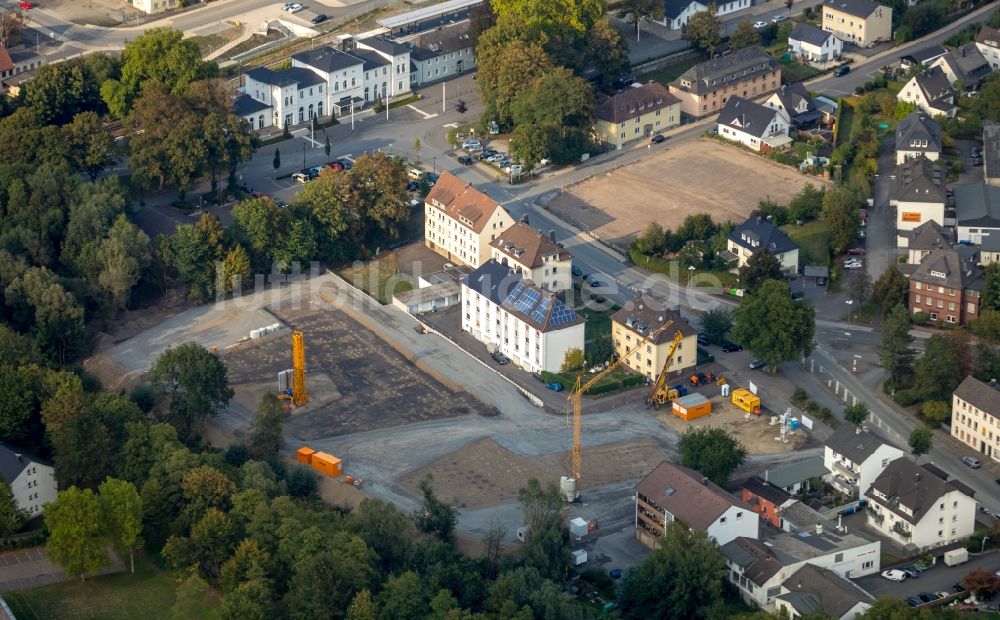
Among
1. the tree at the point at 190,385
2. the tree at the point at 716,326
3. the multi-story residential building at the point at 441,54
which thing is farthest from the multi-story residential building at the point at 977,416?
the multi-story residential building at the point at 441,54

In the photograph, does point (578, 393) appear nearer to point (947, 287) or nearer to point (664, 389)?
point (664, 389)

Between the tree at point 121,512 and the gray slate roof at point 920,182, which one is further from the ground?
the gray slate roof at point 920,182

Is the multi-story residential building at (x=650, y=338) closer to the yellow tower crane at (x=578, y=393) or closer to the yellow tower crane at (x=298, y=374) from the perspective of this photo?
the yellow tower crane at (x=578, y=393)

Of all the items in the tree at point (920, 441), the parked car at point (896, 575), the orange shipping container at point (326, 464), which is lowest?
the orange shipping container at point (326, 464)

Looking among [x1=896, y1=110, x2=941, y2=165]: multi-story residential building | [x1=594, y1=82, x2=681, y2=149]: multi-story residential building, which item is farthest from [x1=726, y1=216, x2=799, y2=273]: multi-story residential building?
[x1=594, y1=82, x2=681, y2=149]: multi-story residential building

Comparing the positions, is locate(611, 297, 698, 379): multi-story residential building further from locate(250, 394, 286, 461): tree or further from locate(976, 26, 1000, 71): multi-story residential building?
locate(976, 26, 1000, 71): multi-story residential building

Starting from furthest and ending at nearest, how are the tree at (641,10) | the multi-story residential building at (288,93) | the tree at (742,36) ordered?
the tree at (641,10) < the tree at (742,36) < the multi-story residential building at (288,93)

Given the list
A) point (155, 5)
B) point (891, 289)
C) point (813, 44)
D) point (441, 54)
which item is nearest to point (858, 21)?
point (813, 44)

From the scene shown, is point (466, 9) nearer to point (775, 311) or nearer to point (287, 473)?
point (775, 311)
